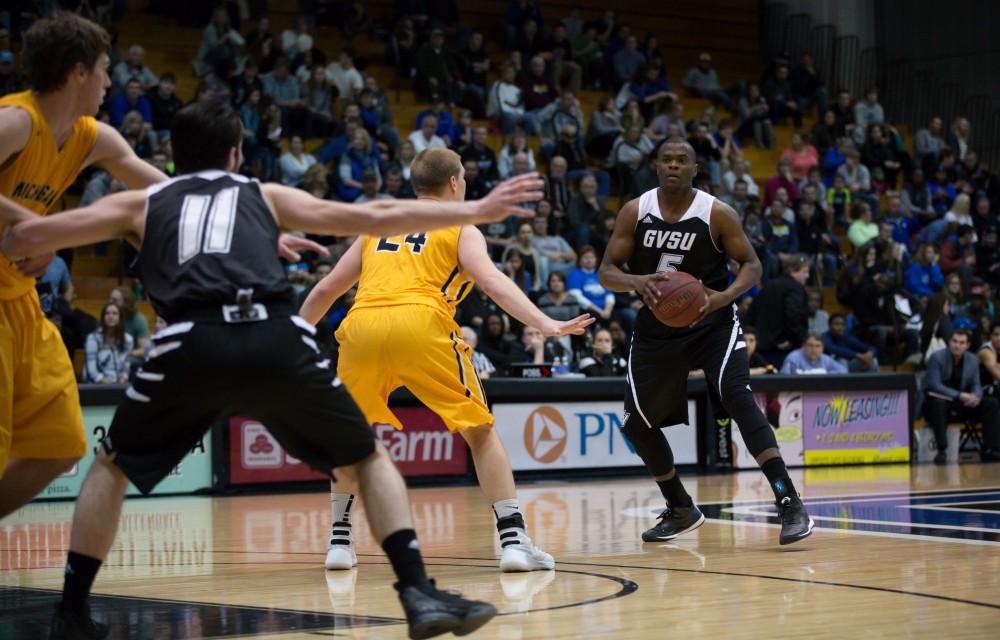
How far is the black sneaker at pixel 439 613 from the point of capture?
158 inches

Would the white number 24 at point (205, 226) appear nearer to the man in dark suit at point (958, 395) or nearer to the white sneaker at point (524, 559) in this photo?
the white sneaker at point (524, 559)

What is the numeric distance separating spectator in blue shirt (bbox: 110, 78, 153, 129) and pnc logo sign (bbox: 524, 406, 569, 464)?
627 centimetres

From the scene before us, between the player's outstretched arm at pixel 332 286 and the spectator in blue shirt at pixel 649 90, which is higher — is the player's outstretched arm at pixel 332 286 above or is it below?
below

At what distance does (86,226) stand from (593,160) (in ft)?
56.2

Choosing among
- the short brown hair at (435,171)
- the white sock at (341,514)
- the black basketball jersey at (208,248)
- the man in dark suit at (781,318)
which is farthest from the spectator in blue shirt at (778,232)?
the black basketball jersey at (208,248)

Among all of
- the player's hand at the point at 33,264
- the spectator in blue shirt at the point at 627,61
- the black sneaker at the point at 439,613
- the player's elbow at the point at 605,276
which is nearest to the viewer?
the black sneaker at the point at 439,613

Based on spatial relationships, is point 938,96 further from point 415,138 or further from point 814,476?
point 814,476

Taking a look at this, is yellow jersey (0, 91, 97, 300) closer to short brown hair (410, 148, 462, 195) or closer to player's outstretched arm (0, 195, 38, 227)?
player's outstretched arm (0, 195, 38, 227)

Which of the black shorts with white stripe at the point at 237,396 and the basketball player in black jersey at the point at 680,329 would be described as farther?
the basketball player in black jersey at the point at 680,329

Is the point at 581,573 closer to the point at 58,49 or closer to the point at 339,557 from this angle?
the point at 339,557

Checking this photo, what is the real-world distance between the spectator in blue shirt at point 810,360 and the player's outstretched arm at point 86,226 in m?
12.1

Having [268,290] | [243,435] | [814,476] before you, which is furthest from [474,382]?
[814,476]

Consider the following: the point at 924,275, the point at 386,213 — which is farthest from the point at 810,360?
the point at 386,213

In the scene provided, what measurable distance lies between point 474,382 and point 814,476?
25.7 feet
